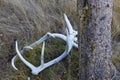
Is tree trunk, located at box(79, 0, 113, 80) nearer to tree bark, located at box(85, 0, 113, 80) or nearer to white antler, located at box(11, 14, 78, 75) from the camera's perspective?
tree bark, located at box(85, 0, 113, 80)

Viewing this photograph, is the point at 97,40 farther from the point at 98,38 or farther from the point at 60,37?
the point at 60,37

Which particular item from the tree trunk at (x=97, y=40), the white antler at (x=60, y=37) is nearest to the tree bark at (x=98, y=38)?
the tree trunk at (x=97, y=40)

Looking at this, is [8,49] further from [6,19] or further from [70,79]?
[70,79]

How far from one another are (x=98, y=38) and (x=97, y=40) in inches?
0.7

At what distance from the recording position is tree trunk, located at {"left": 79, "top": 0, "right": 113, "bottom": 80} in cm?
286

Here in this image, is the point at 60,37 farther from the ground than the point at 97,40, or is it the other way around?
the point at 97,40

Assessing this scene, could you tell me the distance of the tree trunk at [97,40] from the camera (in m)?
2.86

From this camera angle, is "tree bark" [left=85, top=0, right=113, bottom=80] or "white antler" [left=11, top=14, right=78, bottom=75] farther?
"white antler" [left=11, top=14, right=78, bottom=75]

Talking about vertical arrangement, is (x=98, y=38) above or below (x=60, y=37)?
above

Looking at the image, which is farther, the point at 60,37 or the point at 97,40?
the point at 60,37

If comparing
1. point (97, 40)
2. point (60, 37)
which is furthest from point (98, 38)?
point (60, 37)

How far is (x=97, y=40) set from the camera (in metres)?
2.94

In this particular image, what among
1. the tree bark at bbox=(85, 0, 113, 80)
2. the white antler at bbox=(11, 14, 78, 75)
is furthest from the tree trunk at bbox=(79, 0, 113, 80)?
the white antler at bbox=(11, 14, 78, 75)

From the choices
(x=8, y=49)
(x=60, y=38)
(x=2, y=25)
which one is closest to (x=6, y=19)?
(x=2, y=25)
